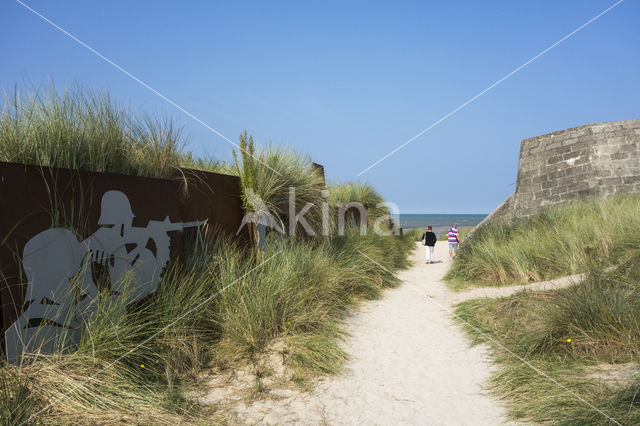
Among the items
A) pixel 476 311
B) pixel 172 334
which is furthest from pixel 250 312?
pixel 476 311

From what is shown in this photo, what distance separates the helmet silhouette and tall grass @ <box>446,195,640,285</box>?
672 cm

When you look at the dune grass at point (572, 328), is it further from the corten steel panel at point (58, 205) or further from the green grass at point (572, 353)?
the corten steel panel at point (58, 205)

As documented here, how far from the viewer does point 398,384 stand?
4.43 meters

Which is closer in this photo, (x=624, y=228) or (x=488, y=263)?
(x=624, y=228)

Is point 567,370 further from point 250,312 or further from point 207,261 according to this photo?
point 207,261

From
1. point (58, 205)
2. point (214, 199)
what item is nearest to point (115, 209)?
point (58, 205)

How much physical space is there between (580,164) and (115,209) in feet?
41.9

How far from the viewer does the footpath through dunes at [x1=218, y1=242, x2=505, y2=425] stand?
3.65 metres

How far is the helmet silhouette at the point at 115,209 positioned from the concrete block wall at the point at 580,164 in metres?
12.4

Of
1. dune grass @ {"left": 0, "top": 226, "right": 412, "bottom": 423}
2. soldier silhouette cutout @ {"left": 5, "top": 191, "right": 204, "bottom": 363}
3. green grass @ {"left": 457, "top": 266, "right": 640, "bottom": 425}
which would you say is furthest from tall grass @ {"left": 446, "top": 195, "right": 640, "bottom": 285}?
soldier silhouette cutout @ {"left": 5, "top": 191, "right": 204, "bottom": 363}

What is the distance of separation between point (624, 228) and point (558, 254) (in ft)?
3.74

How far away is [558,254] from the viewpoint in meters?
7.75

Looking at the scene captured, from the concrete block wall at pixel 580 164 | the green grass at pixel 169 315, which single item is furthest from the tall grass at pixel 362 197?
the green grass at pixel 169 315

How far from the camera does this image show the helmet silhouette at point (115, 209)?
4.27m
